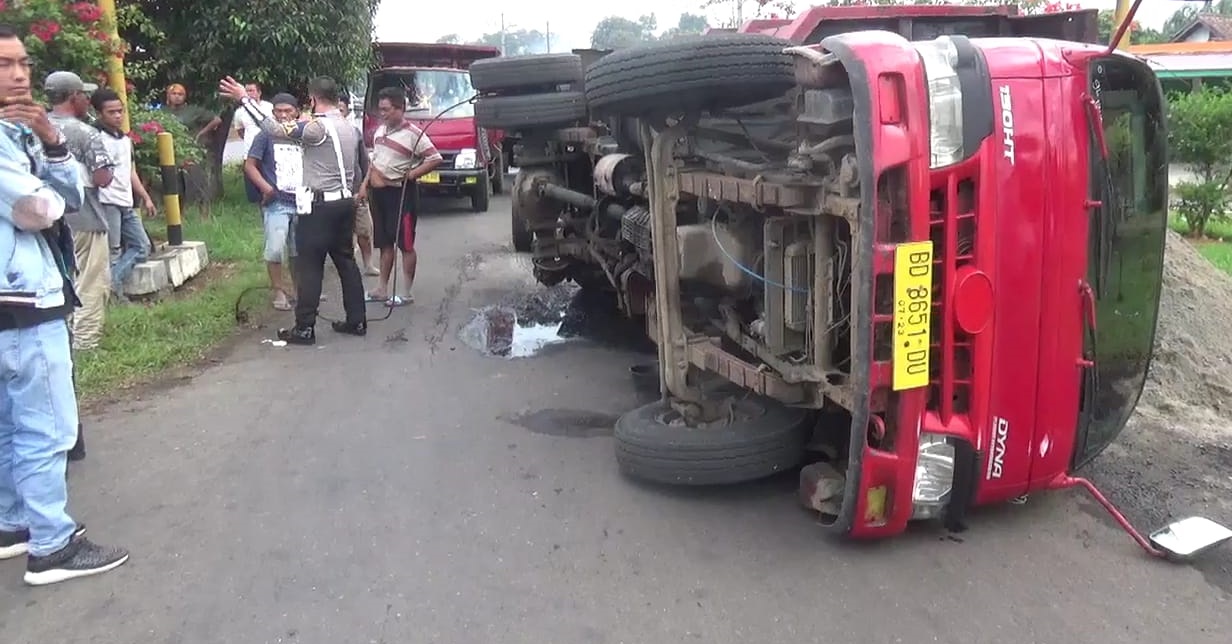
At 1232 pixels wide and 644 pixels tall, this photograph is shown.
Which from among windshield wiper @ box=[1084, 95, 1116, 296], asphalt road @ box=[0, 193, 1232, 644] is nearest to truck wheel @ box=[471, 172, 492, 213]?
asphalt road @ box=[0, 193, 1232, 644]

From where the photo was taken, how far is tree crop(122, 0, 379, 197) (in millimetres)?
13000

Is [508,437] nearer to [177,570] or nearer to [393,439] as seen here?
[393,439]

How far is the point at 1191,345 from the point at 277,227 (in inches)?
250

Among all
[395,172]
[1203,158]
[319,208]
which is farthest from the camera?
[1203,158]

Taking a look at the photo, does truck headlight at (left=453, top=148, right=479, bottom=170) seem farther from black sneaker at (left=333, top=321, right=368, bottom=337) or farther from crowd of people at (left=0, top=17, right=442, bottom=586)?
black sneaker at (left=333, top=321, right=368, bottom=337)

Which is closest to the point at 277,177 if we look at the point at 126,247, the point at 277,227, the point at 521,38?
the point at 277,227

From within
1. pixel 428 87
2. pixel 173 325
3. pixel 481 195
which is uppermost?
pixel 428 87

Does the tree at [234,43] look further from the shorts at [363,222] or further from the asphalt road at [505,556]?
the asphalt road at [505,556]

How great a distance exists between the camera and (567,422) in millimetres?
5496

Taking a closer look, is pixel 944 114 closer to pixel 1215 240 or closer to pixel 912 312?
pixel 912 312

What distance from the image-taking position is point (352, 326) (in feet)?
24.7

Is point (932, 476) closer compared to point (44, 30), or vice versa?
point (932, 476)

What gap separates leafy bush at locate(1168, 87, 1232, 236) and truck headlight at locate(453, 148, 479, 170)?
30.4 feet

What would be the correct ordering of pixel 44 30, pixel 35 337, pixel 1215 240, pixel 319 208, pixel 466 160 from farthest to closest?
pixel 466 160
pixel 1215 240
pixel 44 30
pixel 319 208
pixel 35 337
